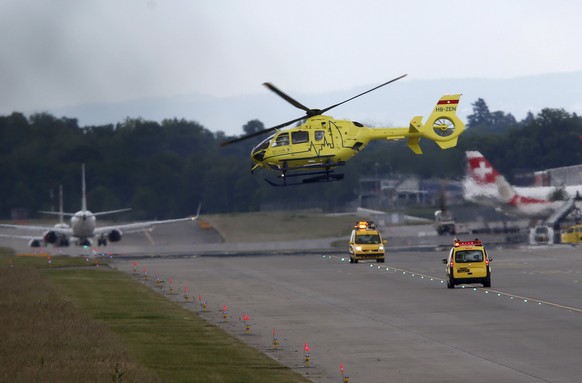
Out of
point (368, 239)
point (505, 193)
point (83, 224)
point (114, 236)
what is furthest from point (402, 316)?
point (114, 236)

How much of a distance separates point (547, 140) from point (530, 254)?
37.1 meters

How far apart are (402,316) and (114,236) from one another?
71548mm

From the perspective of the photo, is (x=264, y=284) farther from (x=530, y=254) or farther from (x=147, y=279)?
(x=530, y=254)

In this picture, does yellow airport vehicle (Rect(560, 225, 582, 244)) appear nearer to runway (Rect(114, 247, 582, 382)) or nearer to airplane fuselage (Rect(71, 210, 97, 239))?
runway (Rect(114, 247, 582, 382))

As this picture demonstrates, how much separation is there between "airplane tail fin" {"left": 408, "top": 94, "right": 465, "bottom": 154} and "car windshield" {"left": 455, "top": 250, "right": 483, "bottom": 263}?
558 centimetres

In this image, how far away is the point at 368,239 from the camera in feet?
249

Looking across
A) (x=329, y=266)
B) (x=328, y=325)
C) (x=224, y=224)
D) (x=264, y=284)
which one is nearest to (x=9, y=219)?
(x=224, y=224)

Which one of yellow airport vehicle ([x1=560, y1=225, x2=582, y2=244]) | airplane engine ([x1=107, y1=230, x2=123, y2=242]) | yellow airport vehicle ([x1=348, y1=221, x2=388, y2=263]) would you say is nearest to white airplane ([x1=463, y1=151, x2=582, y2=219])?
yellow airport vehicle ([x1=560, y1=225, x2=582, y2=244])

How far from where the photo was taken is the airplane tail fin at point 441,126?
2242 inches

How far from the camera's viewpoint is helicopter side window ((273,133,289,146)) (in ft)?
185

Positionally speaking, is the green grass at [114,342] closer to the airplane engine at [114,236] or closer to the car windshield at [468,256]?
the car windshield at [468,256]

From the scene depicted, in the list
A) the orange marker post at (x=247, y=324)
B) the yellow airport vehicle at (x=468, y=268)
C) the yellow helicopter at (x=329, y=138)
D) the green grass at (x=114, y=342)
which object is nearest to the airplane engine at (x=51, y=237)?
the green grass at (x=114, y=342)

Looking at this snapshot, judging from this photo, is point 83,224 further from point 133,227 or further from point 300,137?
point 300,137

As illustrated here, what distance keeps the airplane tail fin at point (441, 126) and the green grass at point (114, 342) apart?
42.1ft
